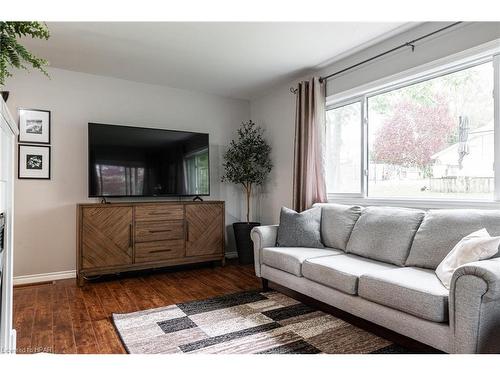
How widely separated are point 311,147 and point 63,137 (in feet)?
9.53

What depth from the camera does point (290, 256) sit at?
112 inches

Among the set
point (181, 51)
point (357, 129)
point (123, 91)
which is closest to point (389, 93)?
point (357, 129)

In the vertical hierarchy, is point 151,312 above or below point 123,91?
below

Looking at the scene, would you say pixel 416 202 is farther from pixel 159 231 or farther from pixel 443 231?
pixel 159 231

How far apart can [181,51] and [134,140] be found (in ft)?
4.12

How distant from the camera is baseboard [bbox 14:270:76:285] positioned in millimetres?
3555

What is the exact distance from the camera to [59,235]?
379 cm

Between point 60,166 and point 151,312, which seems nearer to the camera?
point 151,312

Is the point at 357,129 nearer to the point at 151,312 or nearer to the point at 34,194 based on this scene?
the point at 151,312

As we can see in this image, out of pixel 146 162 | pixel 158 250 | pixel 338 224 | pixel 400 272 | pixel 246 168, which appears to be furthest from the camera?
pixel 246 168

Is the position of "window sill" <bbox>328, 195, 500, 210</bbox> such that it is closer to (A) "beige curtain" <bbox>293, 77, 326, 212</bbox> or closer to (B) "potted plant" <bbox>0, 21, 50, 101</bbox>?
(A) "beige curtain" <bbox>293, 77, 326, 212</bbox>

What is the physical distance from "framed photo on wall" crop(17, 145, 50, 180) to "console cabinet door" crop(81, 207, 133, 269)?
732 millimetres

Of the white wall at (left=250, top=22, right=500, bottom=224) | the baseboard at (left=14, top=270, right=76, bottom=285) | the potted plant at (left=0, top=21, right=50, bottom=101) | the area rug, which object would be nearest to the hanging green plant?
the potted plant at (left=0, top=21, right=50, bottom=101)

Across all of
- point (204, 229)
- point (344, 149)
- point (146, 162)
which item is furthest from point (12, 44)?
point (344, 149)
